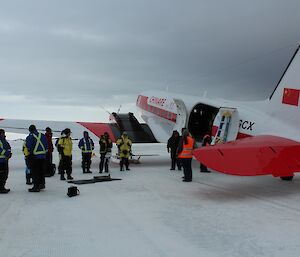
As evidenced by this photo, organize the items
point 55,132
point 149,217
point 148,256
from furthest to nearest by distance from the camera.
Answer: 1. point 55,132
2. point 149,217
3. point 148,256

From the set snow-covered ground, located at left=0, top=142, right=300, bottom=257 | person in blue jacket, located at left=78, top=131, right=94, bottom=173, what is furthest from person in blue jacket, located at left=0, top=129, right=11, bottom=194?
person in blue jacket, located at left=78, top=131, right=94, bottom=173

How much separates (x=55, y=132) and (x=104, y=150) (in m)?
4.52

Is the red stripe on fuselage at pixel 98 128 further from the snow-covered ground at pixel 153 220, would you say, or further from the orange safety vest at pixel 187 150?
the snow-covered ground at pixel 153 220

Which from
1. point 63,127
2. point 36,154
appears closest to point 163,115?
point 63,127

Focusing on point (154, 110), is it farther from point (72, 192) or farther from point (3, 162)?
point (72, 192)

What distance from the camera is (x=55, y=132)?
16750mm

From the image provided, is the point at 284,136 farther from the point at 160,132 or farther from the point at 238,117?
the point at 160,132

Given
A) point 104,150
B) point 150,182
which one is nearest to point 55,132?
point 104,150

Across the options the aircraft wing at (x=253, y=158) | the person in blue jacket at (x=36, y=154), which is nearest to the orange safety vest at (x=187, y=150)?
the aircraft wing at (x=253, y=158)

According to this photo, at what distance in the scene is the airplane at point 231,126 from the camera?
823 cm

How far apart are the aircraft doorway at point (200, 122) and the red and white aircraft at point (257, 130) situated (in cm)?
7

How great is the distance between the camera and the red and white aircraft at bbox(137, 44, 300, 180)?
8164mm

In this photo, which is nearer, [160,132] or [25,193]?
[25,193]

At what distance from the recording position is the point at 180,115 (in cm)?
1558
